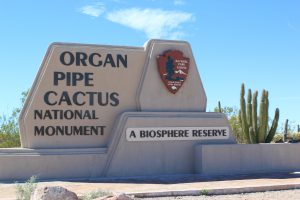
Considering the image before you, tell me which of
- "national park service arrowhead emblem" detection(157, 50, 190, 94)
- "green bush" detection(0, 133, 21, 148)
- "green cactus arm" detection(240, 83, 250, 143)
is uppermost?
"national park service arrowhead emblem" detection(157, 50, 190, 94)

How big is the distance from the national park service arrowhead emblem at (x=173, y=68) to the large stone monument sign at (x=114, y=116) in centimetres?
4

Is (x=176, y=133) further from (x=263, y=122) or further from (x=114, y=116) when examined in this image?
(x=263, y=122)

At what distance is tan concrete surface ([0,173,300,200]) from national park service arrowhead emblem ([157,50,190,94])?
393cm

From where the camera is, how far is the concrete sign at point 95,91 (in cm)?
1681

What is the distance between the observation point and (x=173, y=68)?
60.7 feet

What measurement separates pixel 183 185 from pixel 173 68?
18.7 feet

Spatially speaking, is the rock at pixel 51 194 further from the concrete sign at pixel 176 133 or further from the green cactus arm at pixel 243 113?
the green cactus arm at pixel 243 113

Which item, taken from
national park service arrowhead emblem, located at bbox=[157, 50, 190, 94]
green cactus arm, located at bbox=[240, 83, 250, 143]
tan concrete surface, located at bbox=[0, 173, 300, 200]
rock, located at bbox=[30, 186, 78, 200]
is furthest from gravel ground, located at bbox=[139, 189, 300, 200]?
green cactus arm, located at bbox=[240, 83, 250, 143]

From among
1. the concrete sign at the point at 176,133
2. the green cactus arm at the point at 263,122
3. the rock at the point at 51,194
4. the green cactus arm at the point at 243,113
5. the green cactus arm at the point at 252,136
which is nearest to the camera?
the rock at the point at 51,194

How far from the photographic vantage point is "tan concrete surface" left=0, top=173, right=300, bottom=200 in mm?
13062

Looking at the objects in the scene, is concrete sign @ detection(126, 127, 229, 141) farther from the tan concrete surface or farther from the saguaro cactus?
the saguaro cactus

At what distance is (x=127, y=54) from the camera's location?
18.2 metres

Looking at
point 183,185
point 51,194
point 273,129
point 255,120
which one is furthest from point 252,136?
point 51,194

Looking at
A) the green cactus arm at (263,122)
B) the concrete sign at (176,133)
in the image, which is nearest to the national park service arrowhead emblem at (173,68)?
the concrete sign at (176,133)
